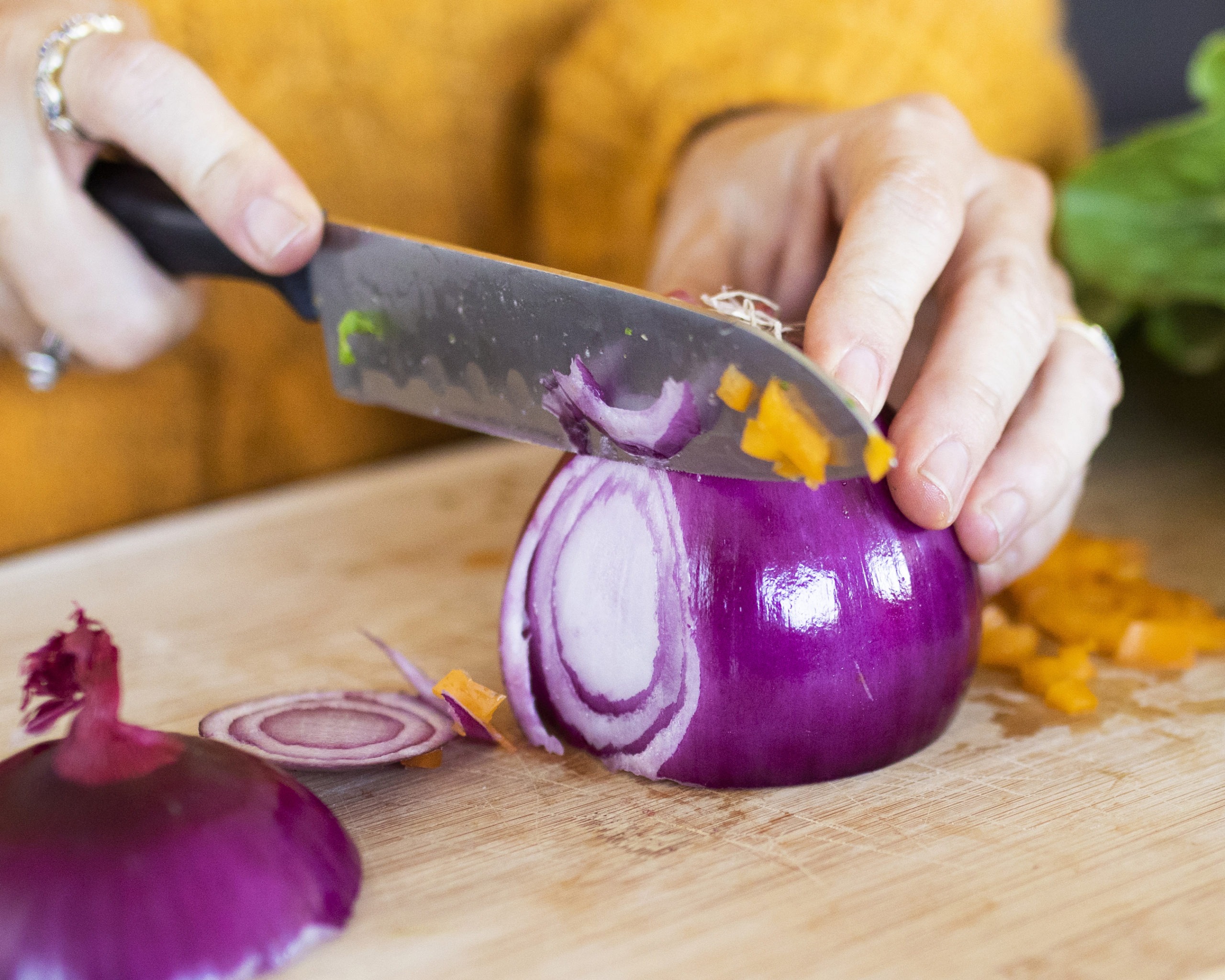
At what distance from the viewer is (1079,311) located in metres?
2.20

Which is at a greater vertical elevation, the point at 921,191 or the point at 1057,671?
the point at 921,191

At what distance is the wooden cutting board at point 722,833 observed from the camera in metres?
0.90

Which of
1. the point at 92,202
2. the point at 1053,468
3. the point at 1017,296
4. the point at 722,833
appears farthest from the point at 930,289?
the point at 92,202

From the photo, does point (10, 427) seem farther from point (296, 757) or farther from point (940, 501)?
point (940, 501)

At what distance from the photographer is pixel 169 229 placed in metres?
1.54

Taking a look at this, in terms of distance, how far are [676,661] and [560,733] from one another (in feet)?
0.65

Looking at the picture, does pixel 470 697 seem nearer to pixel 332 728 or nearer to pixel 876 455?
pixel 332 728

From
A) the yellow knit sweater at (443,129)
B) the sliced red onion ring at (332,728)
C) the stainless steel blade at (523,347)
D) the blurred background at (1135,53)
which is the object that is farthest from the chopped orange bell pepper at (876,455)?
the blurred background at (1135,53)

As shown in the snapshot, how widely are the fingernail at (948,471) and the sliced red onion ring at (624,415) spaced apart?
23cm

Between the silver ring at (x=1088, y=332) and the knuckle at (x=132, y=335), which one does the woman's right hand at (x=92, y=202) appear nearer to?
the knuckle at (x=132, y=335)

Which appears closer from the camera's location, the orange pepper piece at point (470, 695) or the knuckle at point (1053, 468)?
the orange pepper piece at point (470, 695)

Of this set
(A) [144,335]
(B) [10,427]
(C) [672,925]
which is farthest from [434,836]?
(B) [10,427]

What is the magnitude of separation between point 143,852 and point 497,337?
624 millimetres

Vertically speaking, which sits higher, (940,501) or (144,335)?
(144,335)
